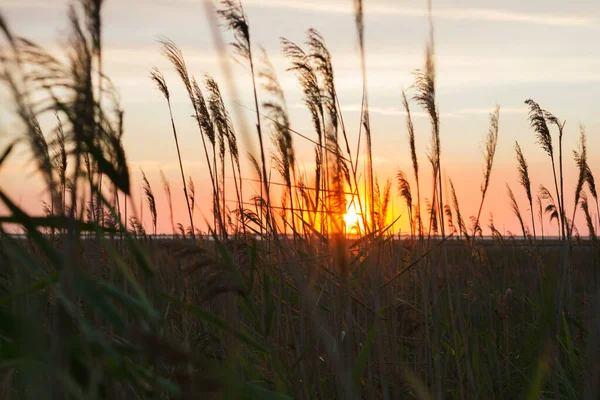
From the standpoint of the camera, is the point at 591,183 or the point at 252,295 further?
the point at 591,183

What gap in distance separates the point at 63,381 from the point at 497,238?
5071 millimetres

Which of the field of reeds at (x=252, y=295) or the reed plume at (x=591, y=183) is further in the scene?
the reed plume at (x=591, y=183)

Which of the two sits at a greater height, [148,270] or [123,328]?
[148,270]

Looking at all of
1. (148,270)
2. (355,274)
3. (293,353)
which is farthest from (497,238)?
(148,270)

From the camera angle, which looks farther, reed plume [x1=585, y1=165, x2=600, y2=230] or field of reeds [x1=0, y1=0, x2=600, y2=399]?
reed plume [x1=585, y1=165, x2=600, y2=230]

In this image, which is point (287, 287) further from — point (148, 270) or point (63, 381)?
point (63, 381)

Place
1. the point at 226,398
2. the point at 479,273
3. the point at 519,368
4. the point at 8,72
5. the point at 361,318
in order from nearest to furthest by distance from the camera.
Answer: the point at 226,398 → the point at 8,72 → the point at 361,318 → the point at 519,368 → the point at 479,273

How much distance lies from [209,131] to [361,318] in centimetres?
129

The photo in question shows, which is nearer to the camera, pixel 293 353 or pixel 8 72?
pixel 8 72

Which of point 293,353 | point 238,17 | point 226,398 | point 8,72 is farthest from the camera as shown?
point 293,353

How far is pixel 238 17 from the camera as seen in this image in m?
2.53

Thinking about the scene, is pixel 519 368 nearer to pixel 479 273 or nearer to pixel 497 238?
pixel 479 273

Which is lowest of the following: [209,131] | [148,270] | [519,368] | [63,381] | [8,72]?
[519,368]

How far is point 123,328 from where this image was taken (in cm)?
156
